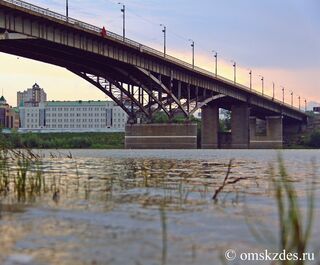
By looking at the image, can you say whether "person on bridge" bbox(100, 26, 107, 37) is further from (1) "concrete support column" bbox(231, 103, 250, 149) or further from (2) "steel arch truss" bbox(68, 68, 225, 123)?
(1) "concrete support column" bbox(231, 103, 250, 149)

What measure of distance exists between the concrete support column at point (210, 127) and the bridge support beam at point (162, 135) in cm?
2861

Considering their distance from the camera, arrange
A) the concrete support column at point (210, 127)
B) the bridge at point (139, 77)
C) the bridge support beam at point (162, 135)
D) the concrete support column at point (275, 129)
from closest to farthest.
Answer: the bridge at point (139, 77)
the bridge support beam at point (162, 135)
the concrete support column at point (210, 127)
the concrete support column at point (275, 129)

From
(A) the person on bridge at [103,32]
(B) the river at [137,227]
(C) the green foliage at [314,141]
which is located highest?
(A) the person on bridge at [103,32]

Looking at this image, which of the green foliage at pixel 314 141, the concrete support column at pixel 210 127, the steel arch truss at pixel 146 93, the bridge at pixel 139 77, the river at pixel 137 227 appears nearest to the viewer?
the river at pixel 137 227

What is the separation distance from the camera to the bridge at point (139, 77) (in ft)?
185

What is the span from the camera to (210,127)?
130750mm

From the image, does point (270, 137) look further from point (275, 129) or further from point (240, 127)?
point (240, 127)

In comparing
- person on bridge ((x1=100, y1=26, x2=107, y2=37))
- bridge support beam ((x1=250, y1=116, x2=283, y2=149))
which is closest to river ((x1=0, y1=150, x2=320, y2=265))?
person on bridge ((x1=100, y1=26, x2=107, y2=37))

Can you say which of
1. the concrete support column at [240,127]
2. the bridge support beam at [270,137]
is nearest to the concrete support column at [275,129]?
the bridge support beam at [270,137]

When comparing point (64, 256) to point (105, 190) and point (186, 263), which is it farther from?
point (105, 190)

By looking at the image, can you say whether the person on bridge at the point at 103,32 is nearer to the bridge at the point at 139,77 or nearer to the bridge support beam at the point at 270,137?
the bridge at the point at 139,77

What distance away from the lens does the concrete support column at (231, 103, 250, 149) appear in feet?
413

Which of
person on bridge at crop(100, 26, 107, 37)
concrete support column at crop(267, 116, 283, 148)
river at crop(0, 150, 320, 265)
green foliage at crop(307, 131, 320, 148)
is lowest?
river at crop(0, 150, 320, 265)

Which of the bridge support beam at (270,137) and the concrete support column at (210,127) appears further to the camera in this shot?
the bridge support beam at (270,137)
